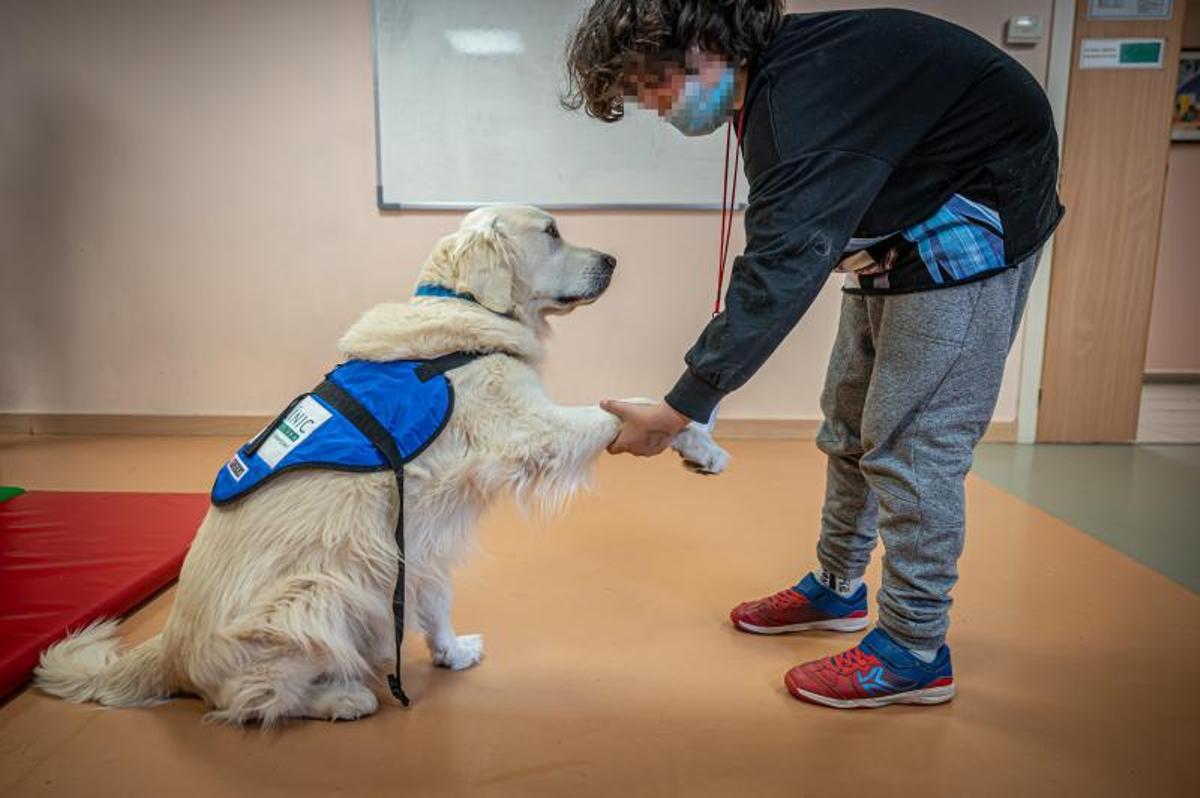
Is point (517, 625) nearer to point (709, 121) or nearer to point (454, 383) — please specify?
point (454, 383)

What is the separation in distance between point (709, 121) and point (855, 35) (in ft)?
0.90

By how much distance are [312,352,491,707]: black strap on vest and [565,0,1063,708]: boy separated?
1.19 feet

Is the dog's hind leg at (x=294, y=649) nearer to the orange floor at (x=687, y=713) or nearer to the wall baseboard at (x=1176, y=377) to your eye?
the orange floor at (x=687, y=713)

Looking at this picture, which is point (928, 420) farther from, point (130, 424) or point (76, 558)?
point (130, 424)

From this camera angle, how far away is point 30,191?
3.70 m

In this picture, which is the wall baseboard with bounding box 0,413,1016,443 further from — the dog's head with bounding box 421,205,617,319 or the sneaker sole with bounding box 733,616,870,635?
the dog's head with bounding box 421,205,617,319

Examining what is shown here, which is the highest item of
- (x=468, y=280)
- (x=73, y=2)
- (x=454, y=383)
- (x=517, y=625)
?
(x=73, y=2)

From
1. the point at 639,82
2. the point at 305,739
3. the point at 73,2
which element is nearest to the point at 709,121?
the point at 639,82

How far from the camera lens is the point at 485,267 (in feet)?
5.06

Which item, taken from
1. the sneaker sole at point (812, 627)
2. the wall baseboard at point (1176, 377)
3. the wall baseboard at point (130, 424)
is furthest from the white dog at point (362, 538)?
the wall baseboard at point (1176, 377)

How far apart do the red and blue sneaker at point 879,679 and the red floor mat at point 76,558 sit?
1.61 metres

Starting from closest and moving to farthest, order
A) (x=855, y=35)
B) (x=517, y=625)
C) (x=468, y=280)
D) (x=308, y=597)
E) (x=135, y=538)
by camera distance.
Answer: (x=855, y=35)
(x=308, y=597)
(x=468, y=280)
(x=517, y=625)
(x=135, y=538)

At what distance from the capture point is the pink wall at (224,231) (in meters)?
3.57

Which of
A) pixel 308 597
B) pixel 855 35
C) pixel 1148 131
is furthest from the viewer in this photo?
pixel 1148 131
